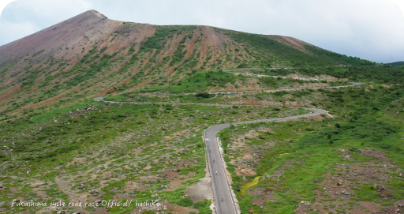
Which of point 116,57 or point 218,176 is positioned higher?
point 116,57

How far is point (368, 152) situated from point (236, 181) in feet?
79.6

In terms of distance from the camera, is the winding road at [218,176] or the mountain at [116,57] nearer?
the winding road at [218,176]

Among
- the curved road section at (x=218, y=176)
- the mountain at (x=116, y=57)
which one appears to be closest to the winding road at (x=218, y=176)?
the curved road section at (x=218, y=176)

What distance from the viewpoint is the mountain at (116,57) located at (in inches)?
4382

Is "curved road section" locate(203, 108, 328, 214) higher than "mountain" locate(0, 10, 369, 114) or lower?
lower

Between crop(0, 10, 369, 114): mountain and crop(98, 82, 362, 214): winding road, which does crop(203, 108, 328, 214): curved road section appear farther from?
crop(0, 10, 369, 114): mountain

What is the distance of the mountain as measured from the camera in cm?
11131

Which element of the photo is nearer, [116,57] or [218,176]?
[218,176]

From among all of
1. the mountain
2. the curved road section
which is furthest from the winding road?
the mountain

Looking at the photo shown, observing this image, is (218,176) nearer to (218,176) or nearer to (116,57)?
(218,176)

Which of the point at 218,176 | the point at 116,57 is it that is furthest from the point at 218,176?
the point at 116,57

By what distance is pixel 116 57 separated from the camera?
5472 inches

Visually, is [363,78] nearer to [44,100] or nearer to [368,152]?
[368,152]

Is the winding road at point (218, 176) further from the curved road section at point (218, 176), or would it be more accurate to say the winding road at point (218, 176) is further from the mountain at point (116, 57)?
the mountain at point (116, 57)
